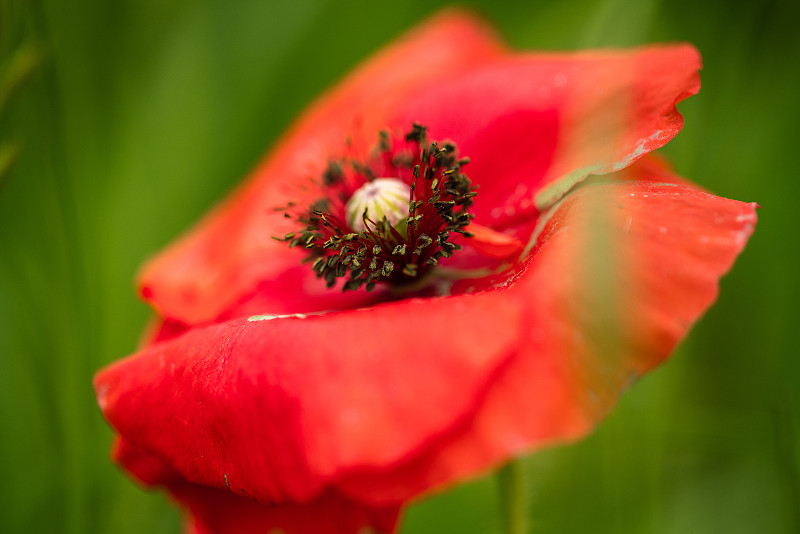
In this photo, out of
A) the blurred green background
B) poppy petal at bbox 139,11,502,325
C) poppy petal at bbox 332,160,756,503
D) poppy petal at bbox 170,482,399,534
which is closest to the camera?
poppy petal at bbox 332,160,756,503

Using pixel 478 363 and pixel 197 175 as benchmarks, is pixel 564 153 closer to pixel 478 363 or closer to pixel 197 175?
pixel 478 363

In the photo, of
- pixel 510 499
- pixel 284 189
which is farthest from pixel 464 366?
pixel 284 189

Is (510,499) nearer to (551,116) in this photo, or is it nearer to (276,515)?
(276,515)

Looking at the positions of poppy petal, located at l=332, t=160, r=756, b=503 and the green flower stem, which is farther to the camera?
the green flower stem

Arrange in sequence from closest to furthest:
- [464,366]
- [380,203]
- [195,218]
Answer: [464,366] < [380,203] < [195,218]

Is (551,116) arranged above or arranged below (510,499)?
above

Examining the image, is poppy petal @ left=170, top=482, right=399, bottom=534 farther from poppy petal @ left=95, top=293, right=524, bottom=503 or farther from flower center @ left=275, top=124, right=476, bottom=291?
flower center @ left=275, top=124, right=476, bottom=291

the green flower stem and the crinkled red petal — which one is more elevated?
the crinkled red petal

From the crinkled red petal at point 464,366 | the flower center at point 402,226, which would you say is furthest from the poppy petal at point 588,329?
the flower center at point 402,226

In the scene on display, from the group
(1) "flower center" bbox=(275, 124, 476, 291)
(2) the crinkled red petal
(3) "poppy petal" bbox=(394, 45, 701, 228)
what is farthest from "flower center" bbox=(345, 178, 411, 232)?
(2) the crinkled red petal
